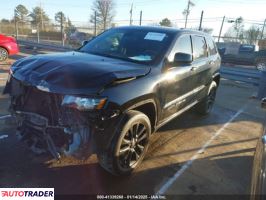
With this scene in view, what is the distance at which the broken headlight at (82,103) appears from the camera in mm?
2801

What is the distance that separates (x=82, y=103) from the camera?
111 inches

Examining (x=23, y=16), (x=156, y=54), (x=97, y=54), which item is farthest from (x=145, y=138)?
(x=23, y=16)

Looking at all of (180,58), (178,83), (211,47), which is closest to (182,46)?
(180,58)

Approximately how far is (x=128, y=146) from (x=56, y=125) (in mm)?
1001

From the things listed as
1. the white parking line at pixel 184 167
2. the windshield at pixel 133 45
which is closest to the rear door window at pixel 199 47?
the windshield at pixel 133 45

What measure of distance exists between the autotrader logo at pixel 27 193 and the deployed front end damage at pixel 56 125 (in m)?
0.48

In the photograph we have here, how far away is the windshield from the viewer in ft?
13.1

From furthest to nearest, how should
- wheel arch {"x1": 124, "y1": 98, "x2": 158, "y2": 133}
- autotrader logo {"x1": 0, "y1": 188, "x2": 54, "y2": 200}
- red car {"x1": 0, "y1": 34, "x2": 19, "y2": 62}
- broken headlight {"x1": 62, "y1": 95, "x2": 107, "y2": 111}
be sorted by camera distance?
red car {"x1": 0, "y1": 34, "x2": 19, "y2": 62} < wheel arch {"x1": 124, "y1": 98, "x2": 158, "y2": 133} < autotrader logo {"x1": 0, "y1": 188, "x2": 54, "y2": 200} < broken headlight {"x1": 62, "y1": 95, "x2": 107, "y2": 111}

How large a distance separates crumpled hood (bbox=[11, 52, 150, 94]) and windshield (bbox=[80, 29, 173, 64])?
396 mm

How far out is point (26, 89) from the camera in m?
3.27

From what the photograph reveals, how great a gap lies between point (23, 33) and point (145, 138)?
3601 centimetres

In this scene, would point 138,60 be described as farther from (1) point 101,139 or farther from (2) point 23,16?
(2) point 23,16

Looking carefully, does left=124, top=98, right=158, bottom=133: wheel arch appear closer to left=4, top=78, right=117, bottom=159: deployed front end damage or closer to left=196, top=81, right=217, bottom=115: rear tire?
left=4, top=78, right=117, bottom=159: deployed front end damage

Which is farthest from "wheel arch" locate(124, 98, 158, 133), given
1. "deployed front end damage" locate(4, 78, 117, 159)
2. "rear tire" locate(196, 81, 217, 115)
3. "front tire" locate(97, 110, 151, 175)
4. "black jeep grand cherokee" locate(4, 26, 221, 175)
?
"rear tire" locate(196, 81, 217, 115)
